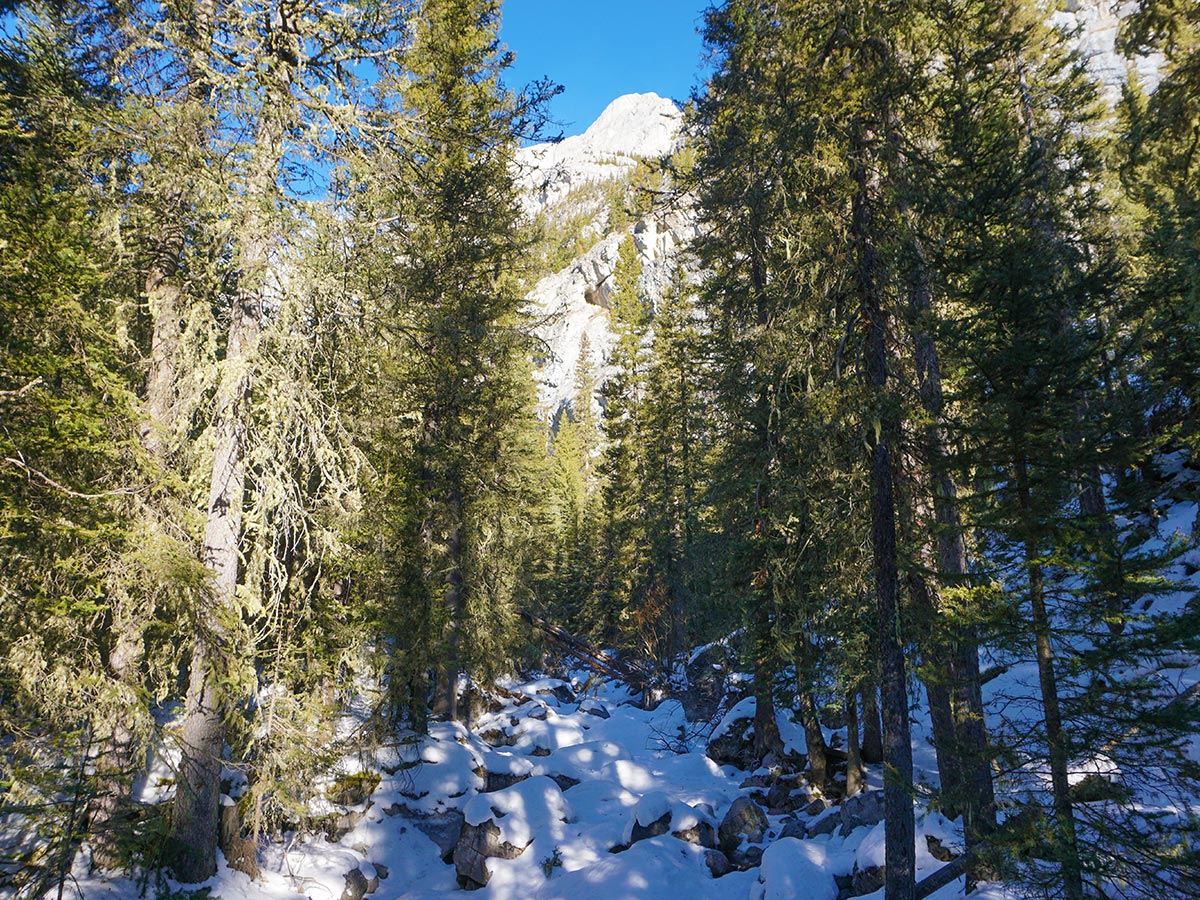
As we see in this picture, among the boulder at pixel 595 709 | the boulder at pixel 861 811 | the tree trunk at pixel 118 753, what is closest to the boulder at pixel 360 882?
the tree trunk at pixel 118 753

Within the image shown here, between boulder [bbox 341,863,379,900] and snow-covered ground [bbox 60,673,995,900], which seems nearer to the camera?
snow-covered ground [bbox 60,673,995,900]

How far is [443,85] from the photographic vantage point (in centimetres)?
1656

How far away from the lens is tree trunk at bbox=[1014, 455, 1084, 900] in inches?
227

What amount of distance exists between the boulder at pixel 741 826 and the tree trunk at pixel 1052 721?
22.0ft

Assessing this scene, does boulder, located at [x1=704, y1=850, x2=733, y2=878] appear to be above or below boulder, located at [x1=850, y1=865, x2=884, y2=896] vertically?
below

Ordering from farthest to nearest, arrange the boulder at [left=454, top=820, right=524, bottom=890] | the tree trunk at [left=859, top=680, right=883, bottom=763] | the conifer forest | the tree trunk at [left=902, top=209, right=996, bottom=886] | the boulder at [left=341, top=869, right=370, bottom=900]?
the tree trunk at [left=859, top=680, right=883, bottom=763]
the boulder at [left=454, top=820, right=524, bottom=890]
the boulder at [left=341, top=869, right=370, bottom=900]
the tree trunk at [left=902, top=209, right=996, bottom=886]
the conifer forest

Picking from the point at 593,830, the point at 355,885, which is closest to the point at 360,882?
the point at 355,885

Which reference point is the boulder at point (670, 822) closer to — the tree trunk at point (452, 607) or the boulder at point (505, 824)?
the boulder at point (505, 824)

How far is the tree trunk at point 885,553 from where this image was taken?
7312mm

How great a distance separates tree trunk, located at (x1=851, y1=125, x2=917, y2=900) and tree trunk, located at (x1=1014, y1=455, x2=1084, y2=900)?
145 centimetres

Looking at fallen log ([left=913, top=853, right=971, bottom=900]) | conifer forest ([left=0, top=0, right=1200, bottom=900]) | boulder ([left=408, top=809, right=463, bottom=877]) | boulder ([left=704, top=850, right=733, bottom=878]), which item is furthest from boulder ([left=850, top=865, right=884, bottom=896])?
→ boulder ([left=408, top=809, right=463, bottom=877])

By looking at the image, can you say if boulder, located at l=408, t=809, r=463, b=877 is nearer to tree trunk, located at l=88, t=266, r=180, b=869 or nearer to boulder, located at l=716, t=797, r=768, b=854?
boulder, located at l=716, t=797, r=768, b=854

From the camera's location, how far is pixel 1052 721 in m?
6.69

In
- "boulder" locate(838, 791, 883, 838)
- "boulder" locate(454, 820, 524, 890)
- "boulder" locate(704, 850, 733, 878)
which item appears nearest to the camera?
"boulder" locate(704, 850, 733, 878)
